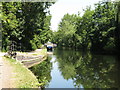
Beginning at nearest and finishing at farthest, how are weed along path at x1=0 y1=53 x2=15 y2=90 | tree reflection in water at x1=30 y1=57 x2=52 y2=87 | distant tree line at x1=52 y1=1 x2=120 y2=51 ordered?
weed along path at x1=0 y1=53 x2=15 y2=90 → tree reflection in water at x1=30 y1=57 x2=52 y2=87 → distant tree line at x1=52 y1=1 x2=120 y2=51

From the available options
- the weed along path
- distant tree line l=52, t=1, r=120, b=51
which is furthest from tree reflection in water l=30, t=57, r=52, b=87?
distant tree line l=52, t=1, r=120, b=51

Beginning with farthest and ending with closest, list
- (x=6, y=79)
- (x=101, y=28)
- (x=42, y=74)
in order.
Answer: (x=101, y=28), (x=42, y=74), (x=6, y=79)

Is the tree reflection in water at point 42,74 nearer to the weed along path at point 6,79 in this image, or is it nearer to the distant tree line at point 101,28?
the weed along path at point 6,79

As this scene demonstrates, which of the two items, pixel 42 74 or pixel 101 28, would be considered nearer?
pixel 42 74

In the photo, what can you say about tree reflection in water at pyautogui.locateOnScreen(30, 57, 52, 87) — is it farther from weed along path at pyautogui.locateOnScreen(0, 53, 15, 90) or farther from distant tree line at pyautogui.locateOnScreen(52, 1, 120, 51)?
distant tree line at pyautogui.locateOnScreen(52, 1, 120, 51)

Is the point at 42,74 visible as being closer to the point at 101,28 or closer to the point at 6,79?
the point at 6,79

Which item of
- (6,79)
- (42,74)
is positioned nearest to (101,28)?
(42,74)

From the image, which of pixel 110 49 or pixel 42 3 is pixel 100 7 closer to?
pixel 110 49

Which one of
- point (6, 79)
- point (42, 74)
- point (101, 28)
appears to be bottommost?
point (42, 74)

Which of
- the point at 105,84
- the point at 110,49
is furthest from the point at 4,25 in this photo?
the point at 110,49

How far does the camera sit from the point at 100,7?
178 ft

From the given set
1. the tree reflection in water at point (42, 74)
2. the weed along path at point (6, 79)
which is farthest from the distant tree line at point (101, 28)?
the weed along path at point (6, 79)

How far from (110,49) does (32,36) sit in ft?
69.6

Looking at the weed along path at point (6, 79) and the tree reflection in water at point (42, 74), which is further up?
the weed along path at point (6, 79)
